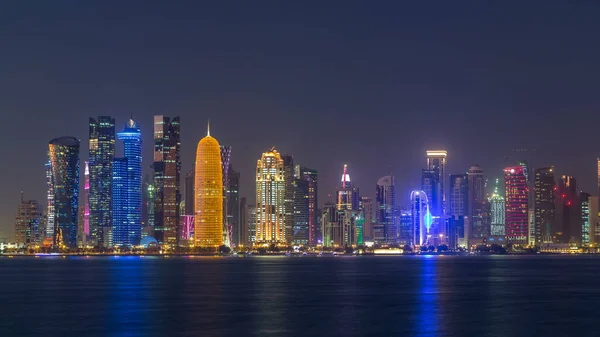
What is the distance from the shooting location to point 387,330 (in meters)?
89.0

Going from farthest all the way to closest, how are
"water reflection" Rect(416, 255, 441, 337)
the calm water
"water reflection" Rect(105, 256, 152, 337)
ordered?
1. "water reflection" Rect(416, 255, 441, 337)
2. the calm water
3. "water reflection" Rect(105, 256, 152, 337)

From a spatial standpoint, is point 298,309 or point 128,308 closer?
point 298,309

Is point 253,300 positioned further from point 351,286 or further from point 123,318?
point 351,286

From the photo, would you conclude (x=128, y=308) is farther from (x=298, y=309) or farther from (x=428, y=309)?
(x=428, y=309)

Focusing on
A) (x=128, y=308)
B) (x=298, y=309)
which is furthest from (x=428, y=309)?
(x=128, y=308)

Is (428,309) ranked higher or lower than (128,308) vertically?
lower

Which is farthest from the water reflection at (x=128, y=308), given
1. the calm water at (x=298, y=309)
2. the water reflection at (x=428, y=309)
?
the water reflection at (x=428, y=309)

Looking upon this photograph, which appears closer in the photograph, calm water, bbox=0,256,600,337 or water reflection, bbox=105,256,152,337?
water reflection, bbox=105,256,152,337

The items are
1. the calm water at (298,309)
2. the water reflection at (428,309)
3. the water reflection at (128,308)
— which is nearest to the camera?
the water reflection at (128,308)

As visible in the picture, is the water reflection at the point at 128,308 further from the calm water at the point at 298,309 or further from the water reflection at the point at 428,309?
the water reflection at the point at 428,309

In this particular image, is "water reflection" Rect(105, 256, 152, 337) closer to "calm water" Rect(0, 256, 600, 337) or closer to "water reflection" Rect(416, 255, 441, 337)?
"calm water" Rect(0, 256, 600, 337)

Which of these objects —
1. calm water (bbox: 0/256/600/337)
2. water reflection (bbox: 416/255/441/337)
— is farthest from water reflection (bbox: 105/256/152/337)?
water reflection (bbox: 416/255/441/337)

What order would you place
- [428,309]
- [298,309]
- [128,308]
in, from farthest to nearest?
[428,309], [128,308], [298,309]

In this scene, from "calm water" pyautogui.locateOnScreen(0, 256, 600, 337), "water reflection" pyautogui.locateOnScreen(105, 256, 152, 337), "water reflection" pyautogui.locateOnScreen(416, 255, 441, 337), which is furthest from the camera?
"water reflection" pyautogui.locateOnScreen(416, 255, 441, 337)
